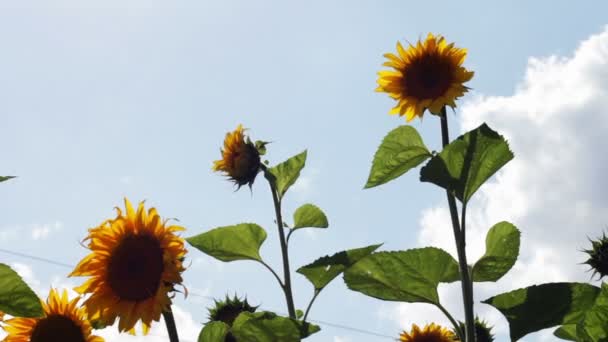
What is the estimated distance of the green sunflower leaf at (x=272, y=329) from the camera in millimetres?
1751

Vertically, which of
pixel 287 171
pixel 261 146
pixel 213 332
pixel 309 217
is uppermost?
pixel 261 146

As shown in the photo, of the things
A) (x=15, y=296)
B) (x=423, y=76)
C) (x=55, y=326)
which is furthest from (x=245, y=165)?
(x=15, y=296)

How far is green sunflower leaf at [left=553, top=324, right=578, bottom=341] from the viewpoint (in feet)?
6.55

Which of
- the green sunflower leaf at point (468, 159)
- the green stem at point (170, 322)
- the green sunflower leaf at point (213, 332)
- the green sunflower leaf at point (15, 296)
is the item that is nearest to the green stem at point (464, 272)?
the green sunflower leaf at point (468, 159)

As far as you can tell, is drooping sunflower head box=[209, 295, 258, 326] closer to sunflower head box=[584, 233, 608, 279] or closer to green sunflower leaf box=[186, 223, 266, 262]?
green sunflower leaf box=[186, 223, 266, 262]

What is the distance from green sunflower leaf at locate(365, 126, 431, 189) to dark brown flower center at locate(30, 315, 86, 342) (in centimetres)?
115

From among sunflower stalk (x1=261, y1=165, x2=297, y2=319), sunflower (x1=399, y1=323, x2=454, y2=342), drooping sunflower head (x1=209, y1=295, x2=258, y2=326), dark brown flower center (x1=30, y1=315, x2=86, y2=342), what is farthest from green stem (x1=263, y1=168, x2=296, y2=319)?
sunflower (x1=399, y1=323, x2=454, y2=342)

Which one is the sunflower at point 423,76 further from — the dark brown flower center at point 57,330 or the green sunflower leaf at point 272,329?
the dark brown flower center at point 57,330

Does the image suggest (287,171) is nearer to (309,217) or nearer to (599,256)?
(309,217)

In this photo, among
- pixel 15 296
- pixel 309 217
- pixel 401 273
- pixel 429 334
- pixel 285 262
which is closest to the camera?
pixel 15 296

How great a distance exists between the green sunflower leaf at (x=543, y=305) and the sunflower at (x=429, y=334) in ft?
5.05

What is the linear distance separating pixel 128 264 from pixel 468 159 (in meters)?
1.04

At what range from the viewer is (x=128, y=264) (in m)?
2.05

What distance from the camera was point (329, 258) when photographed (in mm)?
1928
